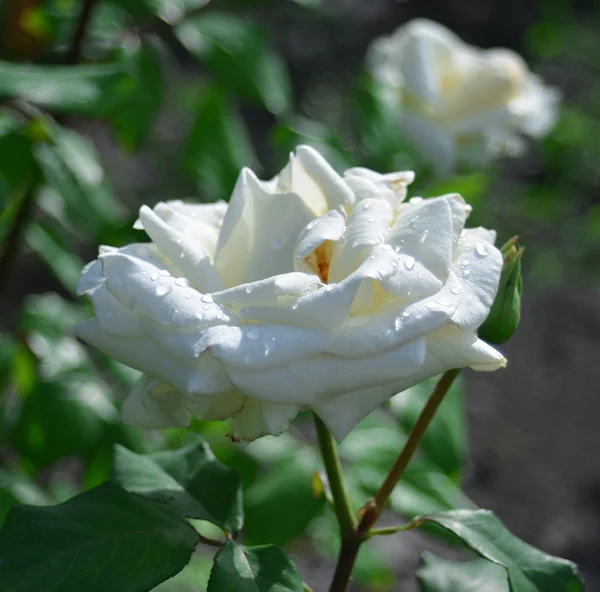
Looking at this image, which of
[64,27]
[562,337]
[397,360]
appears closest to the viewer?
[397,360]

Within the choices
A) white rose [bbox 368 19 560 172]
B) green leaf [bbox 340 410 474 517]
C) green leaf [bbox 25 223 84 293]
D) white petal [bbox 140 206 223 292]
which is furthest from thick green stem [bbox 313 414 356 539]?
white rose [bbox 368 19 560 172]

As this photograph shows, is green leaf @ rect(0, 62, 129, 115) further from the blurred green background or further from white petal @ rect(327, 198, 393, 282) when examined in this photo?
white petal @ rect(327, 198, 393, 282)

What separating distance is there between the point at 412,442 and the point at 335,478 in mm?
66

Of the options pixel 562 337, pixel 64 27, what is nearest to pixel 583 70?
pixel 562 337

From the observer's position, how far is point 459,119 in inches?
54.9

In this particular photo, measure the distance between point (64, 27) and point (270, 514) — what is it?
70cm

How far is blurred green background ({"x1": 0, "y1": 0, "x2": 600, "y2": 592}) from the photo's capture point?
1006 mm

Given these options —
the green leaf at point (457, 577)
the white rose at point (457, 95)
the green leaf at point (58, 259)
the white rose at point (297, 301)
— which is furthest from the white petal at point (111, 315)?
the white rose at point (457, 95)

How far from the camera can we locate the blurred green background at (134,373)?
1.01 meters

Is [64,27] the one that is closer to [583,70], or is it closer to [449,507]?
[449,507]

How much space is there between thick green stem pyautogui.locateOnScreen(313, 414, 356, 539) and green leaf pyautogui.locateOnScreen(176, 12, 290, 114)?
0.66 meters

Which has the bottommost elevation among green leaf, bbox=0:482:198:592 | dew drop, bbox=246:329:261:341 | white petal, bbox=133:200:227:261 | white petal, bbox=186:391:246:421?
green leaf, bbox=0:482:198:592

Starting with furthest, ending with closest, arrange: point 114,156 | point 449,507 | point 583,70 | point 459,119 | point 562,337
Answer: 1. point 583,70
2. point 114,156
3. point 562,337
4. point 459,119
5. point 449,507

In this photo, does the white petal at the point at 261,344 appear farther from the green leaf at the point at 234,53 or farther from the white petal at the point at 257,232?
the green leaf at the point at 234,53
